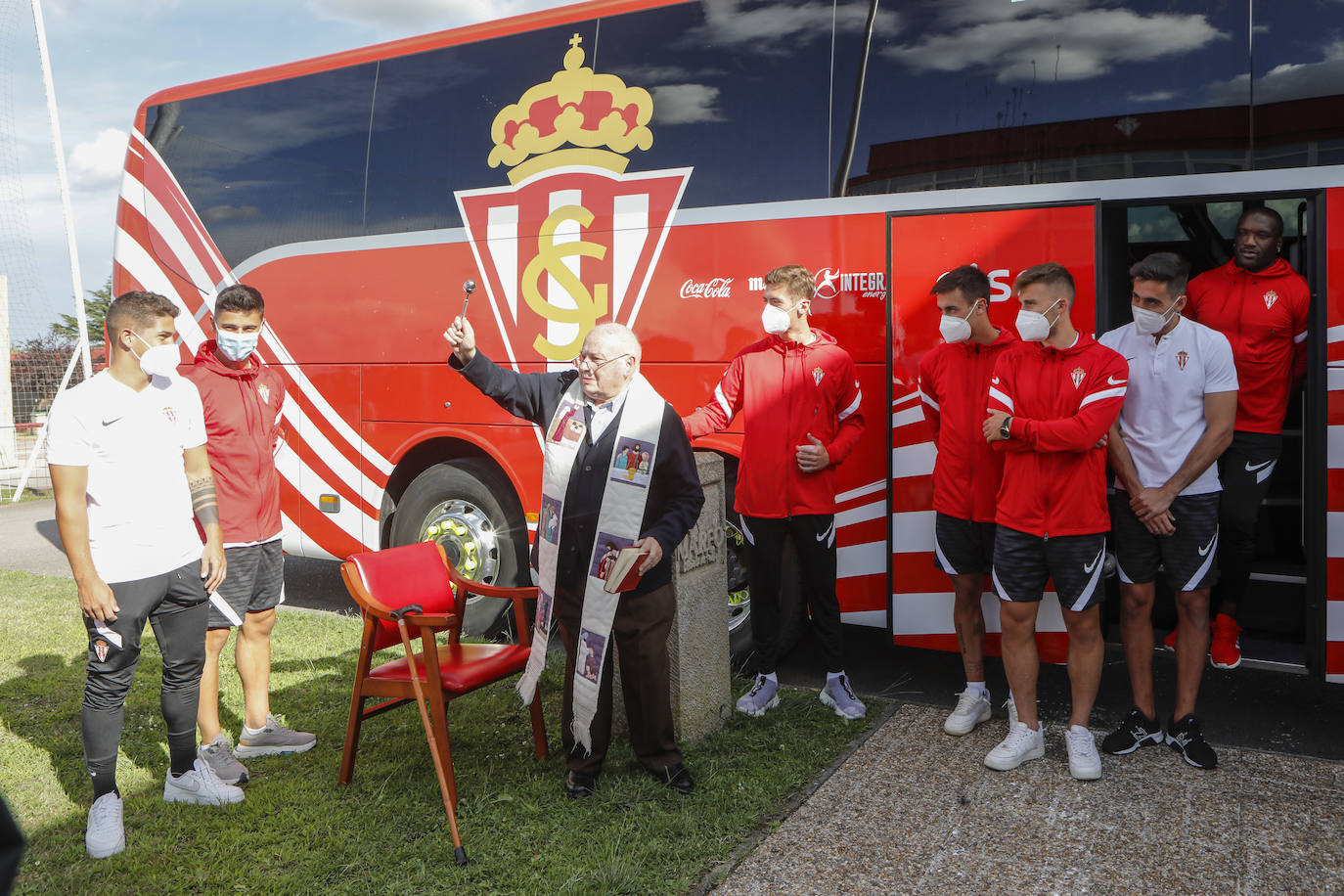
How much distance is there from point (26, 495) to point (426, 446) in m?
11.7

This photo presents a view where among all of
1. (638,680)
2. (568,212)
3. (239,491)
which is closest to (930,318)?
(568,212)

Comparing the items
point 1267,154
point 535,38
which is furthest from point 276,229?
point 1267,154

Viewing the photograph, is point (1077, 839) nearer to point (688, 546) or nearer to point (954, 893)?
point (954, 893)

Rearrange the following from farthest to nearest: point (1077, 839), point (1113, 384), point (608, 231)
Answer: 1. point (608, 231)
2. point (1113, 384)
3. point (1077, 839)

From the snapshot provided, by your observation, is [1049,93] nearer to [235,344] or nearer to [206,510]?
[235,344]

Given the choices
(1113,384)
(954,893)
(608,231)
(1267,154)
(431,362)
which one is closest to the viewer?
(954,893)

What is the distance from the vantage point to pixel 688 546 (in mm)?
4355

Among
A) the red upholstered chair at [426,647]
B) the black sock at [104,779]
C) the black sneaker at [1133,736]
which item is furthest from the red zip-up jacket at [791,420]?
the black sock at [104,779]

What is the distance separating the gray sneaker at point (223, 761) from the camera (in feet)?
13.1

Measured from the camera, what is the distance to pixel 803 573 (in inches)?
184

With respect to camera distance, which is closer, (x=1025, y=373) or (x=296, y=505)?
(x=1025, y=373)

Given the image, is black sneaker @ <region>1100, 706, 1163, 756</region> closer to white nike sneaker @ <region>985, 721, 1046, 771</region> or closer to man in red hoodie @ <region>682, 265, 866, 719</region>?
white nike sneaker @ <region>985, 721, 1046, 771</region>

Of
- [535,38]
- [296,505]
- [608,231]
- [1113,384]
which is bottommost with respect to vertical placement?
[296,505]

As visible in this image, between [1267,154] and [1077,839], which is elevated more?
[1267,154]
